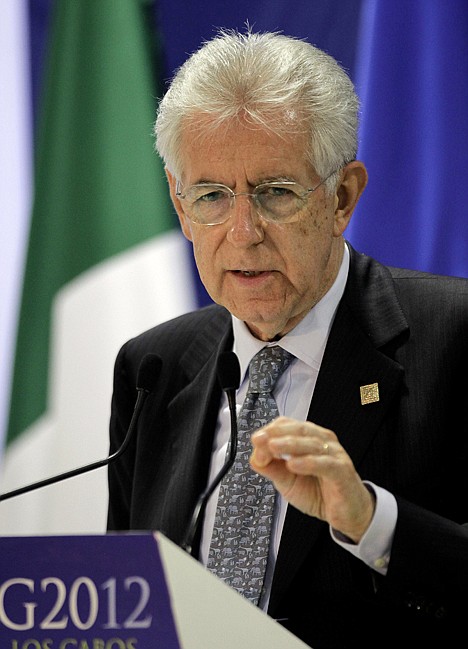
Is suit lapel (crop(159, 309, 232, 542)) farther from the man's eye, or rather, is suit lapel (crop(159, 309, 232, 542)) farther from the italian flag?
the italian flag

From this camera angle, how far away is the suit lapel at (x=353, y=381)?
1.86 m

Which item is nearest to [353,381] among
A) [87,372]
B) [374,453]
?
[374,453]

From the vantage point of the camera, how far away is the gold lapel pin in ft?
6.40

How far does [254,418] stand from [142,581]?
0.89m

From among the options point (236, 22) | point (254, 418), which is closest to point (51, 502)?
point (254, 418)

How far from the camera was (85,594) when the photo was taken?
3.88 feet

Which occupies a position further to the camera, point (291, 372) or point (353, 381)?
point (291, 372)

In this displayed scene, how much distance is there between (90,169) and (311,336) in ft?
4.84

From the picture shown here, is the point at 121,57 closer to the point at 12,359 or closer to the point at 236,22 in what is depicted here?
the point at 236,22

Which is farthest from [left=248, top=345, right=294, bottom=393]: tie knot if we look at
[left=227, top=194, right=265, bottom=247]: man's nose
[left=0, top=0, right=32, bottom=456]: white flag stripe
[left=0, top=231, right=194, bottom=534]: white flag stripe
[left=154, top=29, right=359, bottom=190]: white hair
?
[left=0, top=0, right=32, bottom=456]: white flag stripe

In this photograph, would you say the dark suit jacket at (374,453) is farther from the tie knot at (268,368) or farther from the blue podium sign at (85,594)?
the blue podium sign at (85,594)

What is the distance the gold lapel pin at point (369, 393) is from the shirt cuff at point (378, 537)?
0.35m

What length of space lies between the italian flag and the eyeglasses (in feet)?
4.02

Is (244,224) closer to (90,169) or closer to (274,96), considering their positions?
(274,96)
